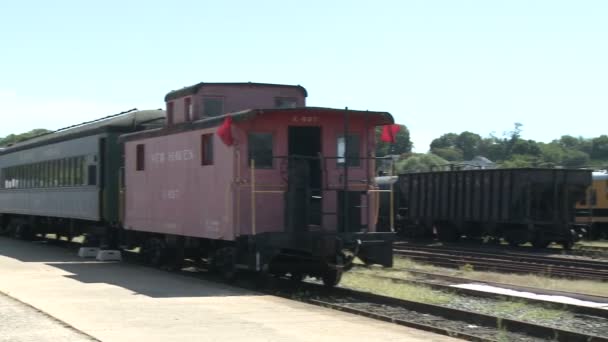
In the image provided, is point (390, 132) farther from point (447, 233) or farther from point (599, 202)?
point (599, 202)

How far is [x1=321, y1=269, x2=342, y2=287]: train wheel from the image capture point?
13734 mm

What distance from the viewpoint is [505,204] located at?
2695 centimetres

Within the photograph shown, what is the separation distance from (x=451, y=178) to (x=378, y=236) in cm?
1721

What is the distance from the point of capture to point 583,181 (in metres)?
26.8

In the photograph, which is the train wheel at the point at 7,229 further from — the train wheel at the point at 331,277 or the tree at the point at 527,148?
the tree at the point at 527,148

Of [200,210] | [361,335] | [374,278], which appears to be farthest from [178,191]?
[361,335]

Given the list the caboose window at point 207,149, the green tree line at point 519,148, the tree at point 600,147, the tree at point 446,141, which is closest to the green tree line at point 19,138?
the caboose window at point 207,149

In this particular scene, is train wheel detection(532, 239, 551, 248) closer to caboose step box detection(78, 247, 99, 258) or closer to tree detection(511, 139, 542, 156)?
caboose step box detection(78, 247, 99, 258)

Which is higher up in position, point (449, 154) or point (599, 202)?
point (449, 154)

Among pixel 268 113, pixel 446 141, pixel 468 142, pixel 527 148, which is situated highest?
pixel 446 141

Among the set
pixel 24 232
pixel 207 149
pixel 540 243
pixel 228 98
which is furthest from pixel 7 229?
pixel 540 243

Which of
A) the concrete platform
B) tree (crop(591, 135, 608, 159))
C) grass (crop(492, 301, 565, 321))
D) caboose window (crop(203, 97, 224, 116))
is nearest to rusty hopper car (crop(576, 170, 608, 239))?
caboose window (crop(203, 97, 224, 116))

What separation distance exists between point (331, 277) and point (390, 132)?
280cm

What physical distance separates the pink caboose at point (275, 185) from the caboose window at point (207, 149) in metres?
0.02
